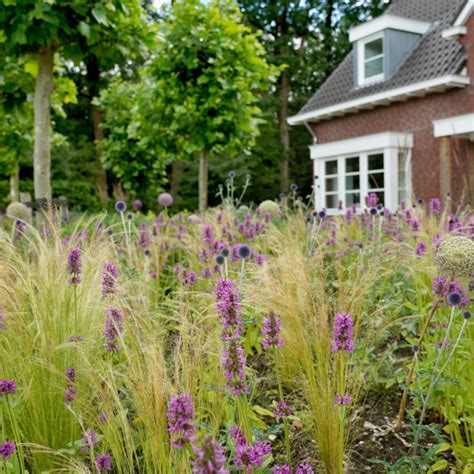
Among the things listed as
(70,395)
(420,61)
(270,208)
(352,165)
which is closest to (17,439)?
(70,395)

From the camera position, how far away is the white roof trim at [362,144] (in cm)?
1209

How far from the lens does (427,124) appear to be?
1167 cm

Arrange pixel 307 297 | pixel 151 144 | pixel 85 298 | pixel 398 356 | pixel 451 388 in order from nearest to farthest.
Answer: pixel 451 388 < pixel 307 297 < pixel 85 298 < pixel 398 356 < pixel 151 144

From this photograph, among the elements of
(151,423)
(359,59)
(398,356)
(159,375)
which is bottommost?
(398,356)

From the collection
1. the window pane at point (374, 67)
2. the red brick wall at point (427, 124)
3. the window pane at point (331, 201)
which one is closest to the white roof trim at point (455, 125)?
the red brick wall at point (427, 124)

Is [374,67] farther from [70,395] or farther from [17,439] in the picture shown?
[17,439]

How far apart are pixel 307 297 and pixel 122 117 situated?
41.8 feet

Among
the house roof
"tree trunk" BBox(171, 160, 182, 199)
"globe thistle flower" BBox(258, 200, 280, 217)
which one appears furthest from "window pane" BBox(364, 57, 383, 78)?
"tree trunk" BBox(171, 160, 182, 199)

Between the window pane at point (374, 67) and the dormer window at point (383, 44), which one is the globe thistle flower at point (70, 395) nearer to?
the dormer window at point (383, 44)

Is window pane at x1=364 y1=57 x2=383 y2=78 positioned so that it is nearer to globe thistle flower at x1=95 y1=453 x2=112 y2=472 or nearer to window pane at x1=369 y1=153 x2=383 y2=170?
window pane at x1=369 y1=153 x2=383 y2=170

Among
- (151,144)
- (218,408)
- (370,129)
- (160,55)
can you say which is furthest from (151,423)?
(370,129)

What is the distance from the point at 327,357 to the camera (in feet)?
6.29

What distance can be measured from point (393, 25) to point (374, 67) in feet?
3.58

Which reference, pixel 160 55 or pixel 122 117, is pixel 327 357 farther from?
pixel 122 117
